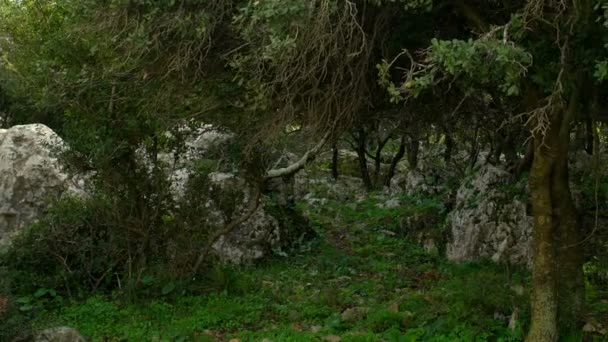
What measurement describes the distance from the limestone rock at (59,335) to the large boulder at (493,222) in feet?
23.4

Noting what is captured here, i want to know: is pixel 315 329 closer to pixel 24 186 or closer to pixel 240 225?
pixel 240 225

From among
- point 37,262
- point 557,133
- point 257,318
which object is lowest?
point 257,318

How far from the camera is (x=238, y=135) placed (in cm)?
1009

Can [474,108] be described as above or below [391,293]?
above

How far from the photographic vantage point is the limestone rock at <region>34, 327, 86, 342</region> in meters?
8.17

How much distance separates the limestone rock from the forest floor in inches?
21.3

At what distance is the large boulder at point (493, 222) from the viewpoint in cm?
1221

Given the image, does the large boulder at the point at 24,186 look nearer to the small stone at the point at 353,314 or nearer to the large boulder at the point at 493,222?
the small stone at the point at 353,314

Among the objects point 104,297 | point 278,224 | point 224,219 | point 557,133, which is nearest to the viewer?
point 557,133

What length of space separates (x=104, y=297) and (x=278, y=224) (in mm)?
4609

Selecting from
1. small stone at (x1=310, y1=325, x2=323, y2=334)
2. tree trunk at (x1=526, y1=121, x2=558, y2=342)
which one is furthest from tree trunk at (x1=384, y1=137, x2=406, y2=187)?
tree trunk at (x1=526, y1=121, x2=558, y2=342)

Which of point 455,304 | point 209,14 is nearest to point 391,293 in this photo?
point 455,304

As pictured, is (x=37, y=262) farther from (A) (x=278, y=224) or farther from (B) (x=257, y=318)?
(A) (x=278, y=224)

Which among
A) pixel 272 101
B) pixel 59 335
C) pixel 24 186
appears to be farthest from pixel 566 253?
pixel 24 186
